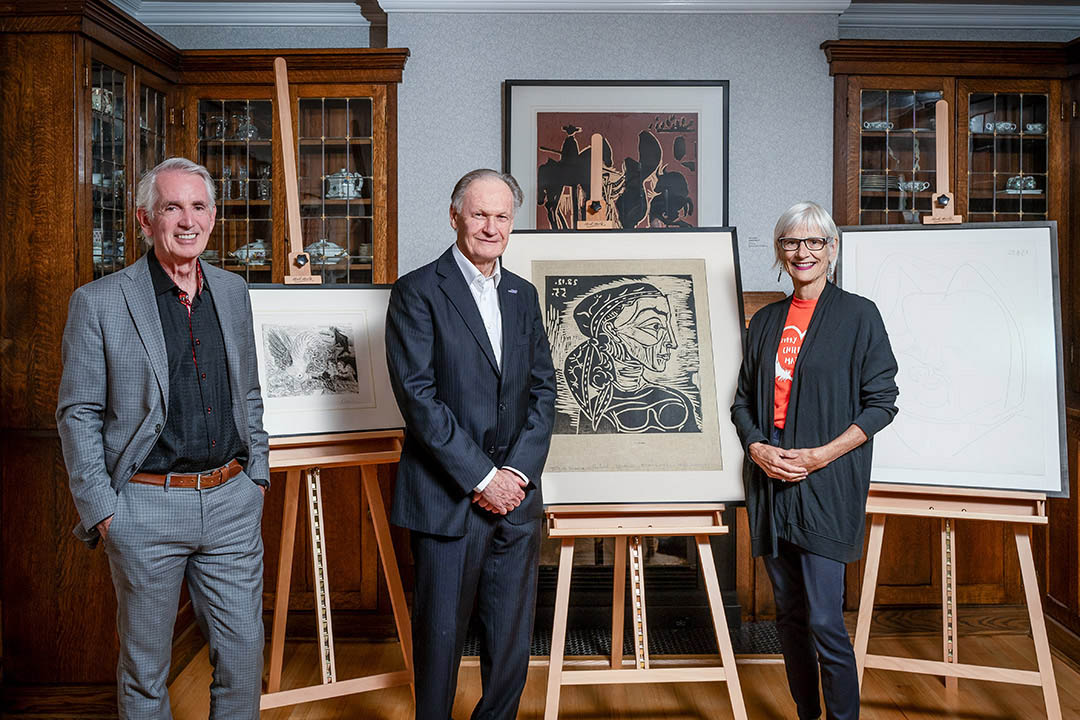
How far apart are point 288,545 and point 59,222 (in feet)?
4.31

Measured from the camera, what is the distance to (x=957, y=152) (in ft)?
12.2

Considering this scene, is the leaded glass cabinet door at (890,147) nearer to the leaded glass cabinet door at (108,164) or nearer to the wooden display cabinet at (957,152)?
the wooden display cabinet at (957,152)

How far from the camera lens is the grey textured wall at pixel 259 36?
161 inches

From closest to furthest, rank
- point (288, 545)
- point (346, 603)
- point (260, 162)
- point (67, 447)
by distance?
point (67, 447) → point (288, 545) → point (346, 603) → point (260, 162)

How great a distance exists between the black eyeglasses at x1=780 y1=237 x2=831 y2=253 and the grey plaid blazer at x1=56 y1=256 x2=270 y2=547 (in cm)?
167

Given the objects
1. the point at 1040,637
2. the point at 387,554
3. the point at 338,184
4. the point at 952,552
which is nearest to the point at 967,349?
the point at 952,552

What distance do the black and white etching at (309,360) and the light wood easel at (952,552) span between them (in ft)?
5.77

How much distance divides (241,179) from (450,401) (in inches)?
84.7

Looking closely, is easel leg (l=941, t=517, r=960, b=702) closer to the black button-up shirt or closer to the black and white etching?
the black and white etching

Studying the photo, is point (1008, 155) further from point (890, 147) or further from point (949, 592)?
point (949, 592)

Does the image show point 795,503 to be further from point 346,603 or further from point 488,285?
point 346,603

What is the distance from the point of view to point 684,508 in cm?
249

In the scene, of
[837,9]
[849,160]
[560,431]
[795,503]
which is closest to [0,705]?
[560,431]

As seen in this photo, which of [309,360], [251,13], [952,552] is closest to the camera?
[309,360]
